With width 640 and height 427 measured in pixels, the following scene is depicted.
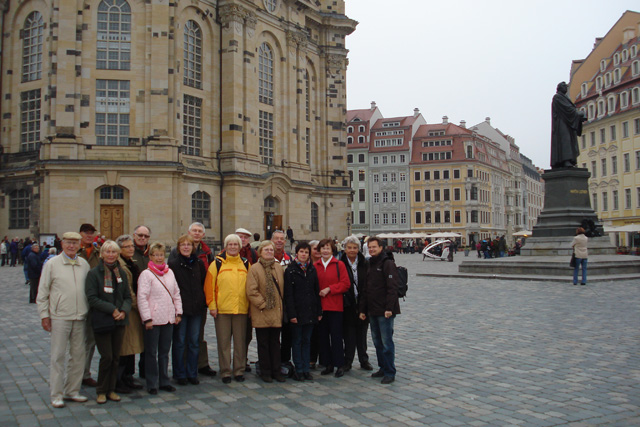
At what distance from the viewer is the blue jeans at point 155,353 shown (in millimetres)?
7414

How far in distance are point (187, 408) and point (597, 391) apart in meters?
4.82

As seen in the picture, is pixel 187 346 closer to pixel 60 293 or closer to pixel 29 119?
pixel 60 293

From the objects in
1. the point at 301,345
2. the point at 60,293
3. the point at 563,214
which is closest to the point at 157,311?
the point at 60,293

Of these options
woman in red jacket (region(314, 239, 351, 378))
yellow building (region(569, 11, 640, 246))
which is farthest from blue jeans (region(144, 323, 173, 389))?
yellow building (region(569, 11, 640, 246))

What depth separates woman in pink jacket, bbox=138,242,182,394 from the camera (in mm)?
7398

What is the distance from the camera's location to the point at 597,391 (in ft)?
23.6

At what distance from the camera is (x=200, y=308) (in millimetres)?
8023

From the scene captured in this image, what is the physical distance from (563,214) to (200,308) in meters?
19.5

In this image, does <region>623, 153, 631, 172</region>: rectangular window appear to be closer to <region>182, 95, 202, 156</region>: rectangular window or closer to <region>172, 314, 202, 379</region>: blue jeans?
<region>182, 95, 202, 156</region>: rectangular window

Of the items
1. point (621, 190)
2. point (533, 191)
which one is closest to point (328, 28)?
point (621, 190)

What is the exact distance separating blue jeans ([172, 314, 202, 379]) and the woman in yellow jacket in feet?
0.95

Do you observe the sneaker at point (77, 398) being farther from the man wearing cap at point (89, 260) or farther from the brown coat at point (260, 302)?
the brown coat at point (260, 302)

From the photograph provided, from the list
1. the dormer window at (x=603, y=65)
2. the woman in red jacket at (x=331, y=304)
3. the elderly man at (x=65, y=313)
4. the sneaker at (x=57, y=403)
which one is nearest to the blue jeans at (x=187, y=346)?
the elderly man at (x=65, y=313)

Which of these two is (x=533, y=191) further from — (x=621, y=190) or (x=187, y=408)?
(x=187, y=408)
